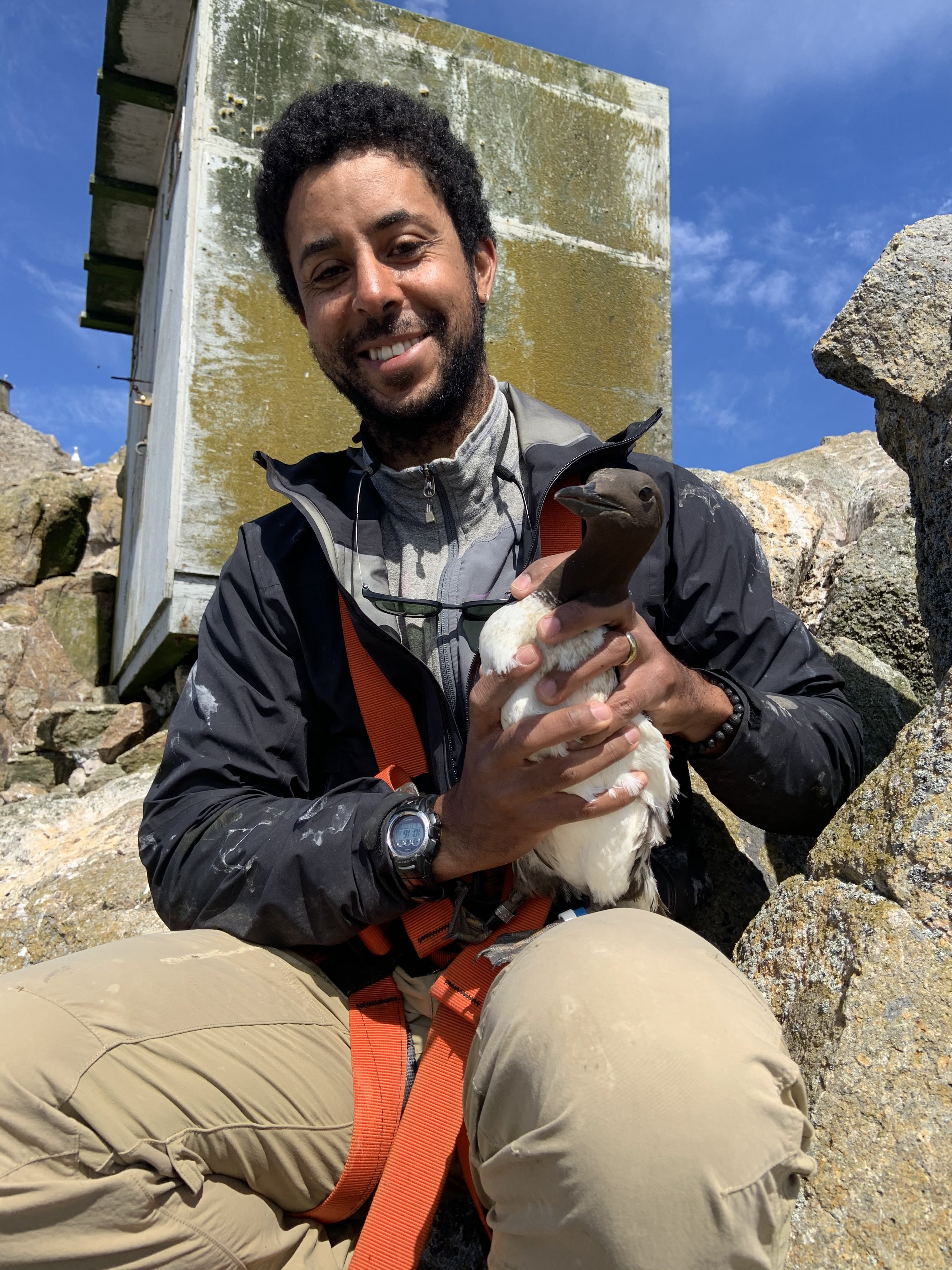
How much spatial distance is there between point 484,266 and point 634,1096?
122 inches

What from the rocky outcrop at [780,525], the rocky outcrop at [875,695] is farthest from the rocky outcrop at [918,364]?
the rocky outcrop at [780,525]

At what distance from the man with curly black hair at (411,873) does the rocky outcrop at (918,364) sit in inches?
18.0

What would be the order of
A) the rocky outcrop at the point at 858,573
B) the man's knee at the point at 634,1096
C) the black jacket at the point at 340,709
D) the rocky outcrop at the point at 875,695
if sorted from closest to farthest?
the man's knee at the point at 634,1096
the black jacket at the point at 340,709
the rocky outcrop at the point at 875,695
the rocky outcrop at the point at 858,573

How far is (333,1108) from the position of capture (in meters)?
2.35

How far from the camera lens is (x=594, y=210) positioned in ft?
21.9

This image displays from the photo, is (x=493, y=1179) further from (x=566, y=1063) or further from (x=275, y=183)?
(x=275, y=183)

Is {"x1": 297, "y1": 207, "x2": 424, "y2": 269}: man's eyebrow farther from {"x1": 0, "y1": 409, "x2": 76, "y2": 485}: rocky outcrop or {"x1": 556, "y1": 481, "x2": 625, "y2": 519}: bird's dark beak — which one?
{"x1": 0, "y1": 409, "x2": 76, "y2": 485}: rocky outcrop

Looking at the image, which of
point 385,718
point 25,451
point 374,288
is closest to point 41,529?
point 374,288

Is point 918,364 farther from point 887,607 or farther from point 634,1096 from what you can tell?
point 634,1096

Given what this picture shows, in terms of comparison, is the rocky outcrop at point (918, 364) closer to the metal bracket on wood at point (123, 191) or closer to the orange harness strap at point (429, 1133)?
the orange harness strap at point (429, 1133)

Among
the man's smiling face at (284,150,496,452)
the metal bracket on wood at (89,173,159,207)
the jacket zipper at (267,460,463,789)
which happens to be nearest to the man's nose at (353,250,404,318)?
the man's smiling face at (284,150,496,452)

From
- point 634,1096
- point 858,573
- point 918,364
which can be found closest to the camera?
point 634,1096

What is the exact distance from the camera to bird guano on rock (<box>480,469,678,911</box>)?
7.43 feet

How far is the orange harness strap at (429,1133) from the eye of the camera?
211 centimetres
